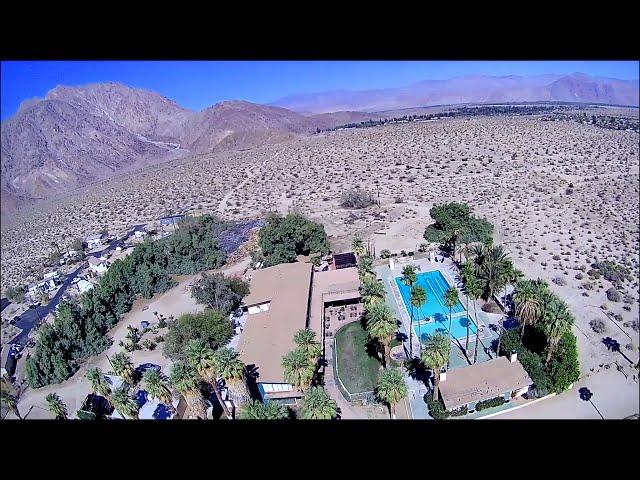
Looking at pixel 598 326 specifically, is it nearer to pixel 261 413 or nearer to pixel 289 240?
pixel 261 413

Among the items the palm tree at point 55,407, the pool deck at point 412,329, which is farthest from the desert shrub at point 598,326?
the palm tree at point 55,407

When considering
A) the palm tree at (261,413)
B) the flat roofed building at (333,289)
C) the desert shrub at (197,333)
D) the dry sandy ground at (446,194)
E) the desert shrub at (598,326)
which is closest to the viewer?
the palm tree at (261,413)

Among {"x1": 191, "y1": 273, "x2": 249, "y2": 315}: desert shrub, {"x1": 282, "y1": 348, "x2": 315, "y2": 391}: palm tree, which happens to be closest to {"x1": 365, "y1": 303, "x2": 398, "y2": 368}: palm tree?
{"x1": 282, "y1": 348, "x2": 315, "y2": 391}: palm tree

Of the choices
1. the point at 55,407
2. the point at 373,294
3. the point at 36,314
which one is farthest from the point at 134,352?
the point at 373,294

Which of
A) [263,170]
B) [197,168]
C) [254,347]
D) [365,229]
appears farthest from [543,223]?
[197,168]

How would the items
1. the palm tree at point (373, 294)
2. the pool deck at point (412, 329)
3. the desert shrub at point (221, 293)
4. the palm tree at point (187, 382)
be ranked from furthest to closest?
the desert shrub at point (221, 293), the palm tree at point (373, 294), the pool deck at point (412, 329), the palm tree at point (187, 382)

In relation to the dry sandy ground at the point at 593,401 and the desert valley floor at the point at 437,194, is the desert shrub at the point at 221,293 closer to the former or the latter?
the desert valley floor at the point at 437,194
